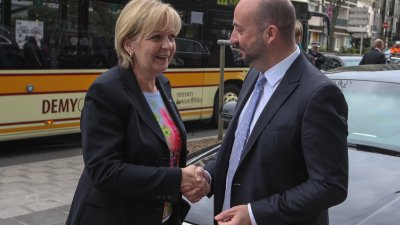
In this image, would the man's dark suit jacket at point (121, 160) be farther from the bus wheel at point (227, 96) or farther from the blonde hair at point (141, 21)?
the bus wheel at point (227, 96)

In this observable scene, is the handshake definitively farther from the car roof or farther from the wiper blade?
the car roof

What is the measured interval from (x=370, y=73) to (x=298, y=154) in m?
3.18

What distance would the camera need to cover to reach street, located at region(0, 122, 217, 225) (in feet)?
17.1

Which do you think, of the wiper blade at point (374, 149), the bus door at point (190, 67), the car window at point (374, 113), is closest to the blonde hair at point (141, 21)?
the wiper blade at point (374, 149)

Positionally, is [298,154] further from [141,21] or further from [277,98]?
[141,21]

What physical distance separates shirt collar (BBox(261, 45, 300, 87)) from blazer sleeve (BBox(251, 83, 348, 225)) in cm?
20

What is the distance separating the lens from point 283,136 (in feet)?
6.33

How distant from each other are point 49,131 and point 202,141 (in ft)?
8.24

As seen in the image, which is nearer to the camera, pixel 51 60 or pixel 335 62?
pixel 51 60

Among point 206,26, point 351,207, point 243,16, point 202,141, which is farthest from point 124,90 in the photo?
point 206,26

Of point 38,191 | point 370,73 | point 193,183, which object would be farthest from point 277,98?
point 38,191

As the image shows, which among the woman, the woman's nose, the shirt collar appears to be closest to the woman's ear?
the woman

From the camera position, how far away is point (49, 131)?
802cm

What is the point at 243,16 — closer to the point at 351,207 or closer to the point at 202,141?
the point at 351,207
